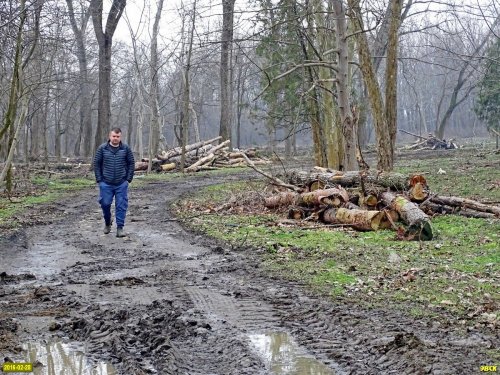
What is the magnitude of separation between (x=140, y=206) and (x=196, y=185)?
615cm

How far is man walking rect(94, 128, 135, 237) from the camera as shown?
11789 millimetres

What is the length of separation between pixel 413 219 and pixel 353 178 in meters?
3.64

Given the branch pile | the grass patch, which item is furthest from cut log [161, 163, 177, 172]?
the branch pile

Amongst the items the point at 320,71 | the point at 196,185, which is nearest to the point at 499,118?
the point at 320,71

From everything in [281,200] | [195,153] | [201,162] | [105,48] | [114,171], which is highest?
[105,48]

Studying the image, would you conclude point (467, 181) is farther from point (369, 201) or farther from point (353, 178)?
point (369, 201)

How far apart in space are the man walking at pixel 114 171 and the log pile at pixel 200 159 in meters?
18.5

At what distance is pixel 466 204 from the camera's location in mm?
13062

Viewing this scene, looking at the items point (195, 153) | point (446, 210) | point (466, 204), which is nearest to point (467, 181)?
point (446, 210)

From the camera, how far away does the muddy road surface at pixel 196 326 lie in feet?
16.1

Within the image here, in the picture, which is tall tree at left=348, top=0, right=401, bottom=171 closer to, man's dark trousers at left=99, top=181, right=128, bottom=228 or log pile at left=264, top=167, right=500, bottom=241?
log pile at left=264, top=167, right=500, bottom=241

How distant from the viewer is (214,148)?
113ft

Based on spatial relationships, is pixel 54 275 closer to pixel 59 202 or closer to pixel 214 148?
pixel 59 202

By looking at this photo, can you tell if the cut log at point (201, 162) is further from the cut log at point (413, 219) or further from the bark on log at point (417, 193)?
the cut log at point (413, 219)
